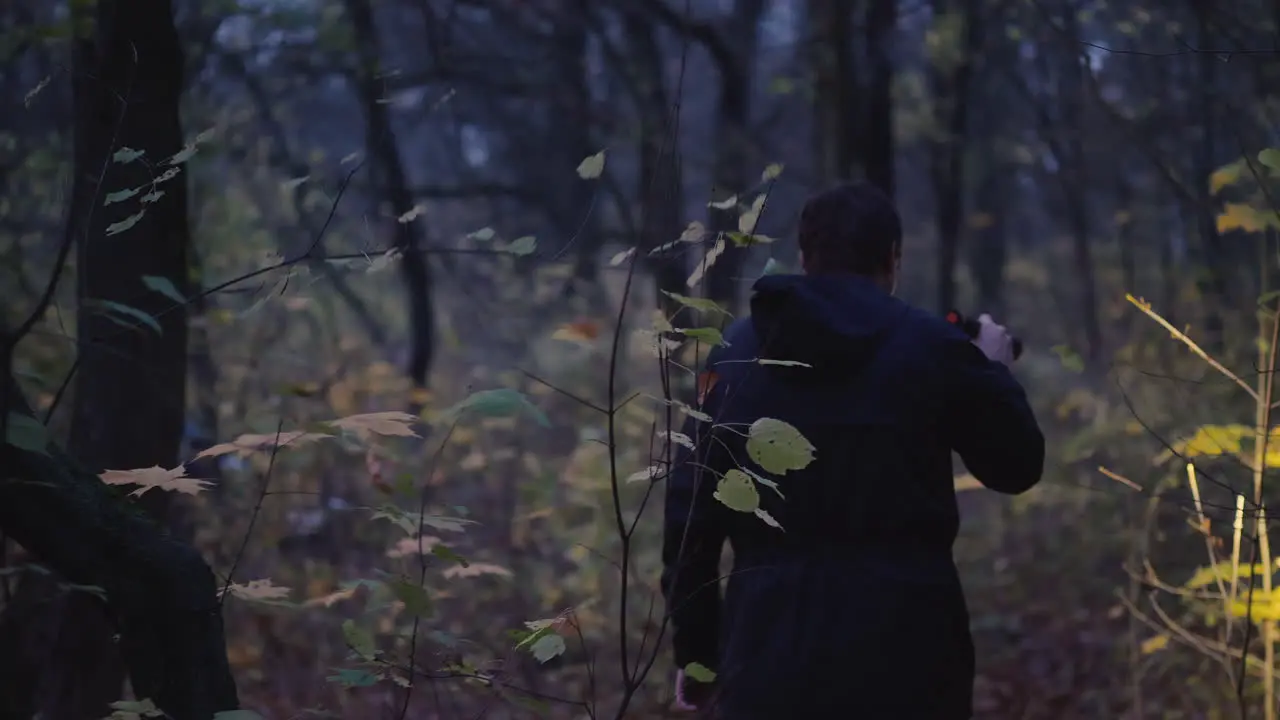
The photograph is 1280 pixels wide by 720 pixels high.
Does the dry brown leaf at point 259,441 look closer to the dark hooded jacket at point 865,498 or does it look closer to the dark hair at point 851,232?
the dark hooded jacket at point 865,498

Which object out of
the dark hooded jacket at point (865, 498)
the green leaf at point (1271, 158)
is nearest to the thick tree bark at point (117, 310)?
the dark hooded jacket at point (865, 498)

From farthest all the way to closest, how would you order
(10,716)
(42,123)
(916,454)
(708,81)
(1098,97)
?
(708,81), (42,123), (1098,97), (916,454), (10,716)

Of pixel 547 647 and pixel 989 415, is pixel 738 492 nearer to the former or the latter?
pixel 547 647

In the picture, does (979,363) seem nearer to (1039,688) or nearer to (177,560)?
(177,560)

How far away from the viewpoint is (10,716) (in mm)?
1779

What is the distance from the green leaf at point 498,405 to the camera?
1.71m

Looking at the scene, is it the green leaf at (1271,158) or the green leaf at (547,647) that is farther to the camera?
the green leaf at (1271,158)

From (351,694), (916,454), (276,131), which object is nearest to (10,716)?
(916,454)

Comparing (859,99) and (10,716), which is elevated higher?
(859,99)

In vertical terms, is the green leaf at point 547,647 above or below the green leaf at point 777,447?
below

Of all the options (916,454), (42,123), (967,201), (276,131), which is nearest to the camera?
(916,454)

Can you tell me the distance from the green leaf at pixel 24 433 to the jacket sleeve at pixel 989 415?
1.55 meters

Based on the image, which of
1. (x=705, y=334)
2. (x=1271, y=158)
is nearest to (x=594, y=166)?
(x=705, y=334)

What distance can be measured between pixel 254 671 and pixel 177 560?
11.6 feet
